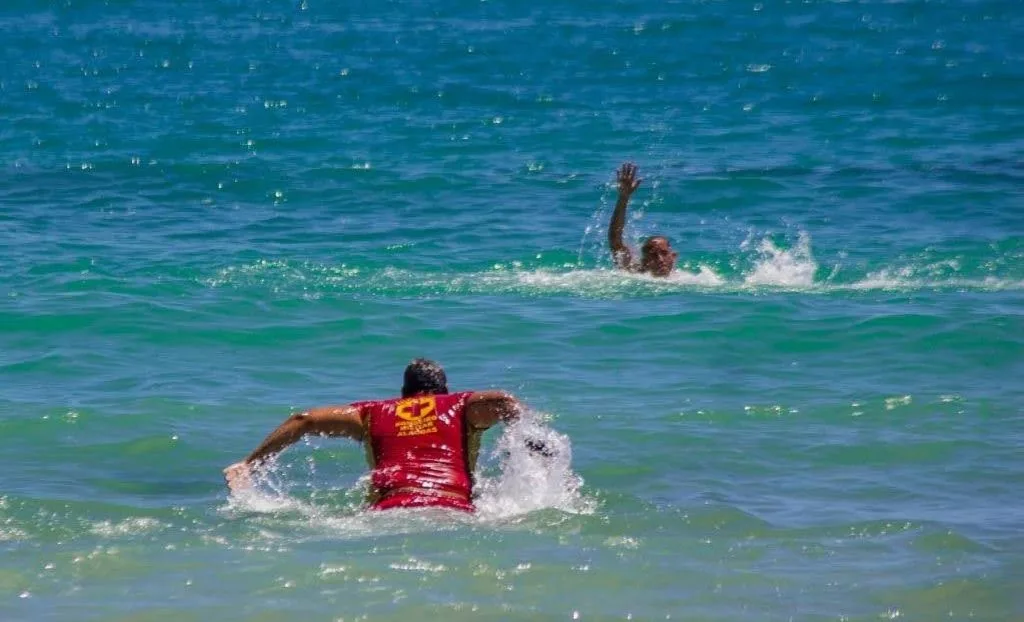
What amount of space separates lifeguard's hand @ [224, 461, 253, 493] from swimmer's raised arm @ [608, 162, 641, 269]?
6.58 metres

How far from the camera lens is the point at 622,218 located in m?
15.1

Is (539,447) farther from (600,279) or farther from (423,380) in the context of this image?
(600,279)

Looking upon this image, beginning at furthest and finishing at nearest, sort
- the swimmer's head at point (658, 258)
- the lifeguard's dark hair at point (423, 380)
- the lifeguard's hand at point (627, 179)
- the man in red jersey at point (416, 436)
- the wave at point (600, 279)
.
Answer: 1. the swimmer's head at point (658, 258)
2. the wave at point (600, 279)
3. the lifeguard's hand at point (627, 179)
4. the lifeguard's dark hair at point (423, 380)
5. the man in red jersey at point (416, 436)

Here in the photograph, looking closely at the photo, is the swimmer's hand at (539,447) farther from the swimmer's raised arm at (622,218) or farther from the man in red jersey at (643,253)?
the man in red jersey at (643,253)

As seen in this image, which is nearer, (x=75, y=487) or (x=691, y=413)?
(x=75, y=487)

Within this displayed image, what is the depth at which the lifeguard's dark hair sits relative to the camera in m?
8.34

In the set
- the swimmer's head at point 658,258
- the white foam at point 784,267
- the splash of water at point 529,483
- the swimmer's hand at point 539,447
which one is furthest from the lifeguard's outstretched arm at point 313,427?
the white foam at point 784,267

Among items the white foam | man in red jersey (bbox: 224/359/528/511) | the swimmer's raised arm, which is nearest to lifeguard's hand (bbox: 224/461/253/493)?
man in red jersey (bbox: 224/359/528/511)

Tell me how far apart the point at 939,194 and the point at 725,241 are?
334 cm

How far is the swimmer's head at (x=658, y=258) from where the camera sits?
15.3m

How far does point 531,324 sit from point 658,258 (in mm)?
2307

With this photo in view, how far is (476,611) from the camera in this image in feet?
22.0

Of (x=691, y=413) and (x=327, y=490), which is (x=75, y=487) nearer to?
(x=327, y=490)

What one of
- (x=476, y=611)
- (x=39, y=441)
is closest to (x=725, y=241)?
(x=39, y=441)
